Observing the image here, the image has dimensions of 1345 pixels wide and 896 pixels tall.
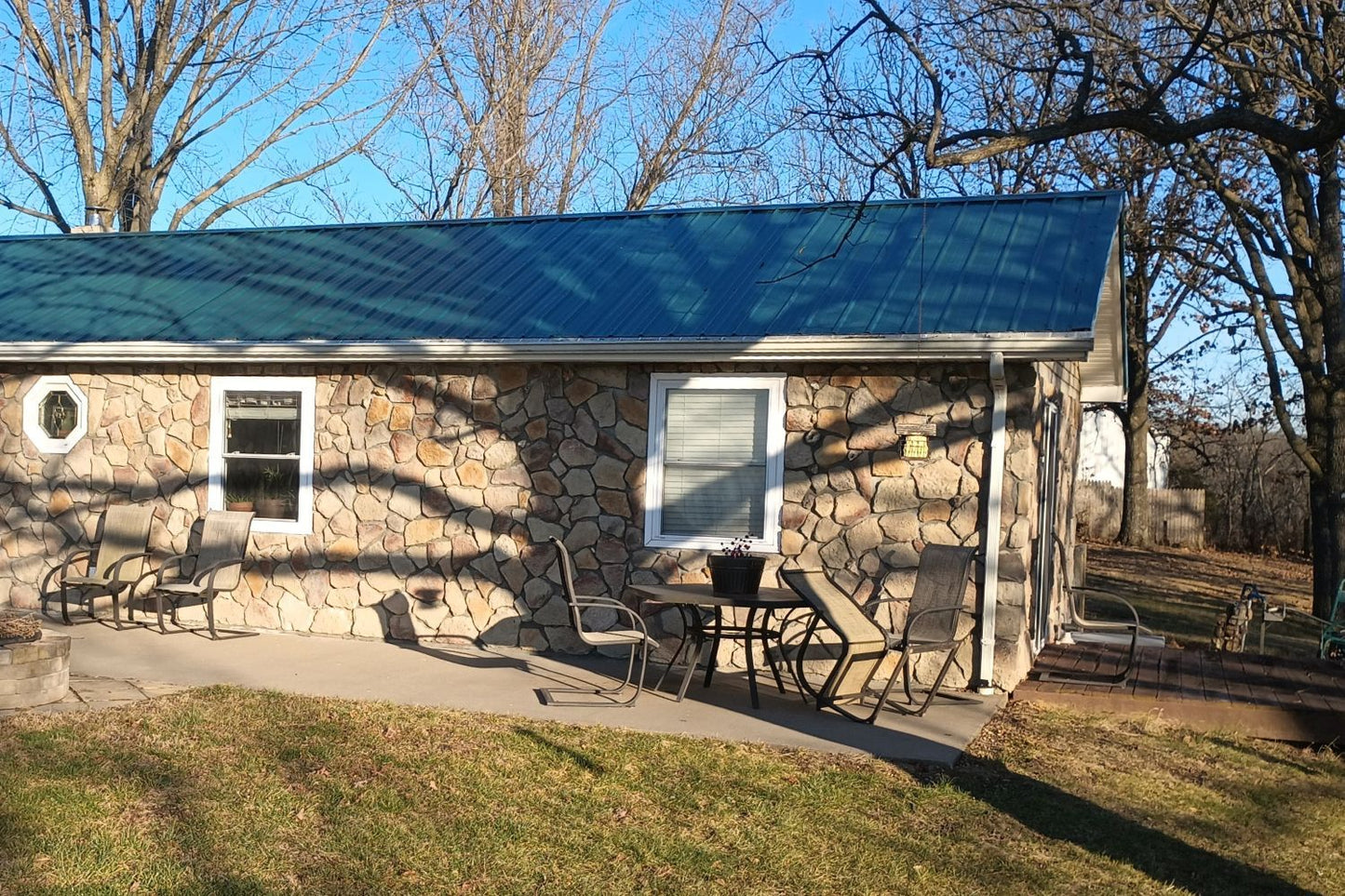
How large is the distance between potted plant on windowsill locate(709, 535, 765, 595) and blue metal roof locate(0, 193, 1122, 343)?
1.68 metres

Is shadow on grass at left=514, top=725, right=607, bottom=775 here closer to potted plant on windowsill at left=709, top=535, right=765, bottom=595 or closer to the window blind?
potted plant on windowsill at left=709, top=535, right=765, bottom=595

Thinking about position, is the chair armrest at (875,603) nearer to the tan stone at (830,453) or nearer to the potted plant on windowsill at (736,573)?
the tan stone at (830,453)

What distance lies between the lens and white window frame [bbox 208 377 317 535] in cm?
1015

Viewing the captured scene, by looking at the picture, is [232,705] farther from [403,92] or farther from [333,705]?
[403,92]

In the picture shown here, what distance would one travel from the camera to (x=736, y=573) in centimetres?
797

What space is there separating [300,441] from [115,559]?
1.76 meters

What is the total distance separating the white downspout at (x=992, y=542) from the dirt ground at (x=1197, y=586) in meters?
4.99

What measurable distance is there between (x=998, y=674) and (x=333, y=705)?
4.16m

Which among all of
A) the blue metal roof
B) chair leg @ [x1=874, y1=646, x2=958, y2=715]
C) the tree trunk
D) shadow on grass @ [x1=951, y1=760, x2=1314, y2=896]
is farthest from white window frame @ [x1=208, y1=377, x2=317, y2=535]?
the tree trunk

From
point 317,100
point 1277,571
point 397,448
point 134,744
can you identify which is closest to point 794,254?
point 397,448

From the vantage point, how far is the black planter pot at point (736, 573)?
314 inches

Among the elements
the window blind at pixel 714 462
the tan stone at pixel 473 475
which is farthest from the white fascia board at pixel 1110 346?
the tan stone at pixel 473 475

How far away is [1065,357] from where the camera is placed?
8.17 m

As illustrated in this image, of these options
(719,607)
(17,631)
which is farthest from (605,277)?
(17,631)
